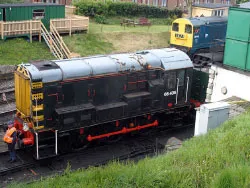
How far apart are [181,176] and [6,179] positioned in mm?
6495

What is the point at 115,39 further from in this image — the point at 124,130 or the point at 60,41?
the point at 124,130

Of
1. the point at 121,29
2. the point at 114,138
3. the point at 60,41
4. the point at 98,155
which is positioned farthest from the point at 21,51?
the point at 98,155

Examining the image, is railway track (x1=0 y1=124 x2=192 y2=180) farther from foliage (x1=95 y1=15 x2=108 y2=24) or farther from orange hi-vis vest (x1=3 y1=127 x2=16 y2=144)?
Answer: foliage (x1=95 y1=15 x2=108 y2=24)

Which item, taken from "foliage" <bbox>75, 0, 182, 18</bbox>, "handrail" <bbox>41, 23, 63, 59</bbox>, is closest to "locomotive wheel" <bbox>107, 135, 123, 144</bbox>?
A: "handrail" <bbox>41, 23, 63, 59</bbox>

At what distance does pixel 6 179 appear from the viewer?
512 inches

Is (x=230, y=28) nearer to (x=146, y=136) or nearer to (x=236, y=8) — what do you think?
(x=236, y=8)

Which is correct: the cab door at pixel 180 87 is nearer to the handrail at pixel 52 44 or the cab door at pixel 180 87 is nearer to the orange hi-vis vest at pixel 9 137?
the orange hi-vis vest at pixel 9 137

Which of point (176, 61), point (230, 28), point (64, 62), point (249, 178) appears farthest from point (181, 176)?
point (230, 28)

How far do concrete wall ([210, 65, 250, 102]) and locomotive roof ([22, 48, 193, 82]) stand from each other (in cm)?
146

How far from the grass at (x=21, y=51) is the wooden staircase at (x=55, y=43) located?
38cm

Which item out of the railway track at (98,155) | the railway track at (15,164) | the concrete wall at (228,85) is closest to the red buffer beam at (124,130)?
the railway track at (98,155)

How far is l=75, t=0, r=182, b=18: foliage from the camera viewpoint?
3590 centimetres

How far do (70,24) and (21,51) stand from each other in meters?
5.02

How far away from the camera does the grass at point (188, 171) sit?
355 inches
